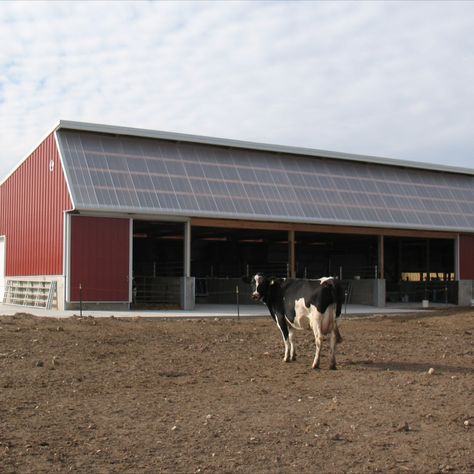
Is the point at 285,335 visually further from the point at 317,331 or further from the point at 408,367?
the point at 408,367

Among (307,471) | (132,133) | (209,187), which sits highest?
(132,133)

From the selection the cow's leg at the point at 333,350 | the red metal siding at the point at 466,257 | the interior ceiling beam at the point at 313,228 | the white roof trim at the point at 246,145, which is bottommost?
the cow's leg at the point at 333,350

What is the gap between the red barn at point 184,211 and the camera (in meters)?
26.1

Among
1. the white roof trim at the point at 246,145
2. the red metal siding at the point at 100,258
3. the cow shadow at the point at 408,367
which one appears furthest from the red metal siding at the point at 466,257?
the cow shadow at the point at 408,367

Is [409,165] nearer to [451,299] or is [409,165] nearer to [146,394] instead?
[451,299]

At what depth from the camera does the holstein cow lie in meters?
11.6

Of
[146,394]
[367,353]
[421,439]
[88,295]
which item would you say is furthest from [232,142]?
[421,439]

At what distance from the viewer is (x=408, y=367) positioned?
1166cm

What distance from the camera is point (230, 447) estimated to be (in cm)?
670

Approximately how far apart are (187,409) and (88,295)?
18.0 m

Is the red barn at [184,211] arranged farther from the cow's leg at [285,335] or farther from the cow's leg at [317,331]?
the cow's leg at [317,331]

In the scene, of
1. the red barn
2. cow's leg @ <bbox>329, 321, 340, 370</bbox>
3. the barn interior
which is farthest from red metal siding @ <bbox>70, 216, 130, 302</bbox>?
cow's leg @ <bbox>329, 321, 340, 370</bbox>

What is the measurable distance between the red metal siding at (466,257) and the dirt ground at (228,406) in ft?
69.0

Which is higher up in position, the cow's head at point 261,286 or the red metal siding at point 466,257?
the red metal siding at point 466,257
